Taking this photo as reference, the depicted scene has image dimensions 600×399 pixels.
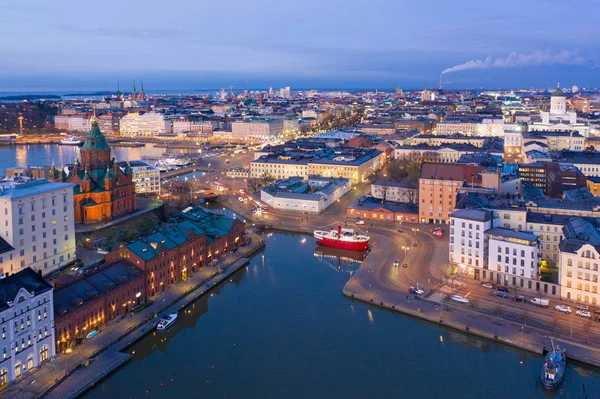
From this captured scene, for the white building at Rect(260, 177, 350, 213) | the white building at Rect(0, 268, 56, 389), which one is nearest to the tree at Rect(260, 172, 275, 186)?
the white building at Rect(260, 177, 350, 213)

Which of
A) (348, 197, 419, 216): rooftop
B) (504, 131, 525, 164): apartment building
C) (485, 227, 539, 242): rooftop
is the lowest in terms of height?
(348, 197, 419, 216): rooftop

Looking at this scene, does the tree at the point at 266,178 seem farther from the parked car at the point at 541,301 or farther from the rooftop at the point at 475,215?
the parked car at the point at 541,301

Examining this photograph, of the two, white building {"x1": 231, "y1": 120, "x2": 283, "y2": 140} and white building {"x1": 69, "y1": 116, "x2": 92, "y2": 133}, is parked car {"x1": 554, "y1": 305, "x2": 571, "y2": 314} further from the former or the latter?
white building {"x1": 69, "y1": 116, "x2": 92, "y2": 133}

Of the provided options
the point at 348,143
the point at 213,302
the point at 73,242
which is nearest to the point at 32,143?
the point at 348,143

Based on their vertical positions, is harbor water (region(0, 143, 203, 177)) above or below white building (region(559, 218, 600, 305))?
above

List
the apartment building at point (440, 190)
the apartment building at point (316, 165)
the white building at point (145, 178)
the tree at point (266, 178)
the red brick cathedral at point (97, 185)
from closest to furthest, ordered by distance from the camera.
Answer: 1. the red brick cathedral at point (97, 185)
2. the apartment building at point (440, 190)
3. the white building at point (145, 178)
4. the tree at point (266, 178)
5. the apartment building at point (316, 165)

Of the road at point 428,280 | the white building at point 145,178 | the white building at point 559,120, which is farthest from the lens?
the white building at point 559,120

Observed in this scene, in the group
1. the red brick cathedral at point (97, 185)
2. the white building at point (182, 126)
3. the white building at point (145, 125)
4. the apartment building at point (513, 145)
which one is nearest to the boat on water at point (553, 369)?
the red brick cathedral at point (97, 185)
